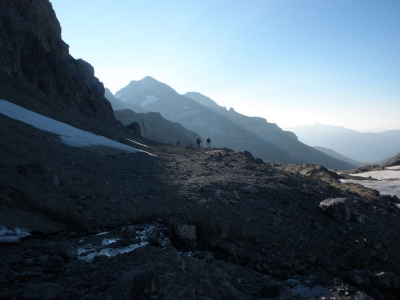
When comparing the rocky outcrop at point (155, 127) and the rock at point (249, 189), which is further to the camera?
the rocky outcrop at point (155, 127)

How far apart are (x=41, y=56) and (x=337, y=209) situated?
4137 centimetres

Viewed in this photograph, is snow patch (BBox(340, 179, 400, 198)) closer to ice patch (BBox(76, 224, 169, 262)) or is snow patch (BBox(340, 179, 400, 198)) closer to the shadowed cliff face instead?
ice patch (BBox(76, 224, 169, 262))

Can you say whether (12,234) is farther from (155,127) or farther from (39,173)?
(155,127)

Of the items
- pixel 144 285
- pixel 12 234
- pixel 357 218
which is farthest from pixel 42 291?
pixel 357 218

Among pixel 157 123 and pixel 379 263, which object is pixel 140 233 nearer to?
pixel 379 263

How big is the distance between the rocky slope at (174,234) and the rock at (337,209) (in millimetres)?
50

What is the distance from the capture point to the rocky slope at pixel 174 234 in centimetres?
658

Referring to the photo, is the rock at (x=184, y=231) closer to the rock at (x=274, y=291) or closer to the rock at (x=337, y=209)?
the rock at (x=274, y=291)

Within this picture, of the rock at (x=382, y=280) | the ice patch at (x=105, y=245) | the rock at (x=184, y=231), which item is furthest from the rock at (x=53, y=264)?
the rock at (x=382, y=280)

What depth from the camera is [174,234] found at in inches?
420

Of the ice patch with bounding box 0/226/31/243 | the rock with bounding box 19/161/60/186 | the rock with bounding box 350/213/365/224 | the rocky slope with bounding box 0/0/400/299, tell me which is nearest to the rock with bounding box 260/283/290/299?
the rocky slope with bounding box 0/0/400/299

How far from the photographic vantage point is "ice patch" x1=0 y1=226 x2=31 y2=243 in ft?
25.1

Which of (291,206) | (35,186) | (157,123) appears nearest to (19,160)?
(35,186)

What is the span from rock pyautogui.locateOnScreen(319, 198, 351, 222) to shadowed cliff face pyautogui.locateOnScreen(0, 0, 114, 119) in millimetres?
33859
